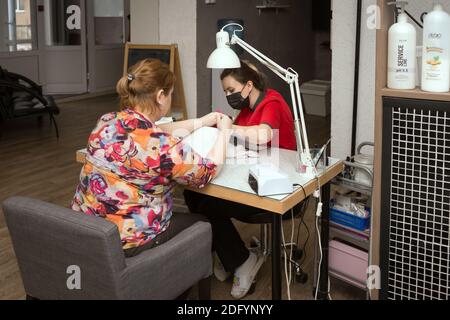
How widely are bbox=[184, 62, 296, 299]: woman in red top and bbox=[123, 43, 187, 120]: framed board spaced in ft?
Result: 7.42

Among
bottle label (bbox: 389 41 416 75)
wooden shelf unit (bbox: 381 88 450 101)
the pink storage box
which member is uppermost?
bottle label (bbox: 389 41 416 75)

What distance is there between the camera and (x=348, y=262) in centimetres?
239

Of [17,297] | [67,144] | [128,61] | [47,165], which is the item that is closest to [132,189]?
[17,297]

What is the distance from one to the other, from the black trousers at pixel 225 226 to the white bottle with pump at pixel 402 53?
2.72 ft

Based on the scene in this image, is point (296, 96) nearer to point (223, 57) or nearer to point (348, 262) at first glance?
point (223, 57)

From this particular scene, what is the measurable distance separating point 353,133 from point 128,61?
2653 mm

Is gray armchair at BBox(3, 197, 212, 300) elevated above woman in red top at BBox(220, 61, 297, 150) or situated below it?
below

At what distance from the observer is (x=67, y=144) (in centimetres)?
550

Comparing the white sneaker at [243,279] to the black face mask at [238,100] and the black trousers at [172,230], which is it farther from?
the black face mask at [238,100]

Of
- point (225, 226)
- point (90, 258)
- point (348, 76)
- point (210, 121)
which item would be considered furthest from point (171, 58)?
point (90, 258)

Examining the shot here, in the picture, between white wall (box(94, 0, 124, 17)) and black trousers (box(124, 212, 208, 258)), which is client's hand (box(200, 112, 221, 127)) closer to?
black trousers (box(124, 212, 208, 258))

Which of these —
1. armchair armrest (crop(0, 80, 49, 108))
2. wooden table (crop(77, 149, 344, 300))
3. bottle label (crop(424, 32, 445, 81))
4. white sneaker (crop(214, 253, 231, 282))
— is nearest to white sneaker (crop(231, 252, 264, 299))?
white sneaker (crop(214, 253, 231, 282))

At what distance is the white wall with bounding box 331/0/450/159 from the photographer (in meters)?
3.22

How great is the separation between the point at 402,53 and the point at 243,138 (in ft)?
2.74
